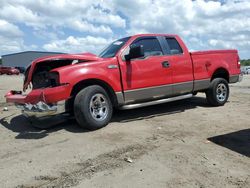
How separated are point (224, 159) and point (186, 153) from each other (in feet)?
1.86

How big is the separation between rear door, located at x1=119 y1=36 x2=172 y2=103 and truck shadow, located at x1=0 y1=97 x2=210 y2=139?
22.2 inches

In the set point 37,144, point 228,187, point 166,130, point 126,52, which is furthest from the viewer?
point 126,52

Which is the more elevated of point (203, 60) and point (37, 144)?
point (203, 60)

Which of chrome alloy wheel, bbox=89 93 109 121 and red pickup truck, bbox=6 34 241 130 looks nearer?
red pickup truck, bbox=6 34 241 130

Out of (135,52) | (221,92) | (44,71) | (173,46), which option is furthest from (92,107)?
(221,92)

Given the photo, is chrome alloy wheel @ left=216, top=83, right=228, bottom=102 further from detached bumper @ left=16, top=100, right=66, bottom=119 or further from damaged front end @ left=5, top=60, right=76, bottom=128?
detached bumper @ left=16, top=100, right=66, bottom=119

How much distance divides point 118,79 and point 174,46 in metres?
2.14

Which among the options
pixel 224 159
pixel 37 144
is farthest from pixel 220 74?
pixel 37 144

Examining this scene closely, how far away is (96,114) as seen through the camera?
6328mm

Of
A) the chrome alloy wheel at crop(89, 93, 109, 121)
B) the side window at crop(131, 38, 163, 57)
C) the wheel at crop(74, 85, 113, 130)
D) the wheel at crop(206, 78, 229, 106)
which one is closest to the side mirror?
the side window at crop(131, 38, 163, 57)

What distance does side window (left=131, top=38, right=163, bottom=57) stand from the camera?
741cm

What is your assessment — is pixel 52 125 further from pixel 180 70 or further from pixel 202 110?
pixel 202 110

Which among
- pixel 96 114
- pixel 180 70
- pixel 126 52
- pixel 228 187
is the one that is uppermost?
pixel 126 52

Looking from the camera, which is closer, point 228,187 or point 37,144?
point 228,187
